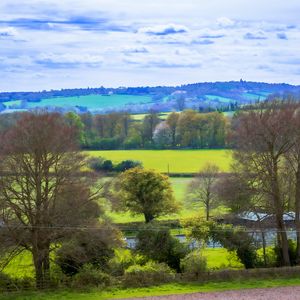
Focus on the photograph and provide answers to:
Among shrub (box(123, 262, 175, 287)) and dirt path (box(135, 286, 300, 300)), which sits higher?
shrub (box(123, 262, 175, 287))

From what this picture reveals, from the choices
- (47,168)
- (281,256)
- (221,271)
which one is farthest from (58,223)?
(281,256)

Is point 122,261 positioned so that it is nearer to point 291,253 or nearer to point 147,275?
point 147,275

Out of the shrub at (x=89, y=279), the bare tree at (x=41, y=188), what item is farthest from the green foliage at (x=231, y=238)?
the bare tree at (x=41, y=188)

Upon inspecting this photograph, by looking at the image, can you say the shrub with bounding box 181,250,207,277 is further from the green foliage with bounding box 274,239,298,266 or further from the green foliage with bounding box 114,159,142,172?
the green foliage with bounding box 114,159,142,172

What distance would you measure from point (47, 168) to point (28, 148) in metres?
1.39

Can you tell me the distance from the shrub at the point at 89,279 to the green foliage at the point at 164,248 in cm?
421

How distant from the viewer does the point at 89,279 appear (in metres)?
27.6

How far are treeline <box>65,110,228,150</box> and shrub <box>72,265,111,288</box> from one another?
66335 millimetres

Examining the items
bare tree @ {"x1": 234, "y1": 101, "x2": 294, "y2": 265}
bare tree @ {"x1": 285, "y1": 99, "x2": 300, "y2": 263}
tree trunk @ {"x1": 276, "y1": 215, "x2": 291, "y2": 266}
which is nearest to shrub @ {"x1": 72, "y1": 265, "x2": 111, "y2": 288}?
bare tree @ {"x1": 234, "y1": 101, "x2": 294, "y2": 265}

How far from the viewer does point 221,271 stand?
29.1m

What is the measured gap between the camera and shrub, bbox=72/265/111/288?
27.4m

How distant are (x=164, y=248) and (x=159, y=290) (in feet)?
13.7

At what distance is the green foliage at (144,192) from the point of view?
4541 centimetres

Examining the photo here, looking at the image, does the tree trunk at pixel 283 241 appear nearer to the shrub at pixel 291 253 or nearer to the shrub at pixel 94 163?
the shrub at pixel 291 253
